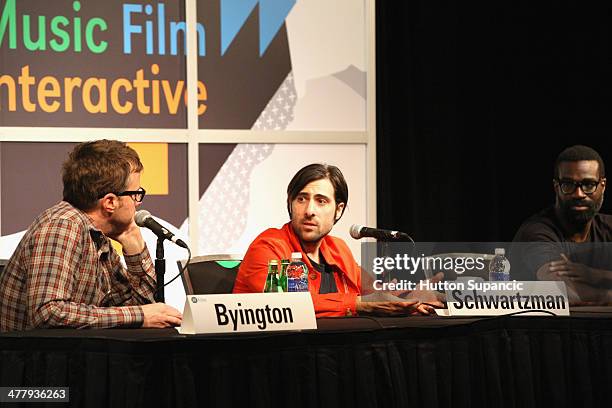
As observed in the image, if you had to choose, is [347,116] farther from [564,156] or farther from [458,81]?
[564,156]

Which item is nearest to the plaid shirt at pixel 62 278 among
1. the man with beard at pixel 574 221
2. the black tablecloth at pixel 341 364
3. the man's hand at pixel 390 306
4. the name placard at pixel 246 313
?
the black tablecloth at pixel 341 364

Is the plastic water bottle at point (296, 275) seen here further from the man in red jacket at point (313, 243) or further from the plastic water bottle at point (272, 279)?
the man in red jacket at point (313, 243)

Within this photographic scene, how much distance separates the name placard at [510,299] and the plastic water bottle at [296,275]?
17.0 inches

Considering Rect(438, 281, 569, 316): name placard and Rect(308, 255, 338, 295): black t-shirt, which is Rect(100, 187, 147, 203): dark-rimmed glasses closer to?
Rect(308, 255, 338, 295): black t-shirt

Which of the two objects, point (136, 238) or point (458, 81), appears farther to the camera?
point (458, 81)

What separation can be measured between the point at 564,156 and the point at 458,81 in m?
1.58

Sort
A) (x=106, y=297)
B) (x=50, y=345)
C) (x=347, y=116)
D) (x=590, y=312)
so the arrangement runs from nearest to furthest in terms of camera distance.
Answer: (x=50, y=345), (x=590, y=312), (x=106, y=297), (x=347, y=116)

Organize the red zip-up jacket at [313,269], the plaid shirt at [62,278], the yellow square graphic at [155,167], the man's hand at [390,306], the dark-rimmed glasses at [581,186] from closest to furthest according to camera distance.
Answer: the plaid shirt at [62,278]
the man's hand at [390,306]
the red zip-up jacket at [313,269]
the dark-rimmed glasses at [581,186]
the yellow square graphic at [155,167]

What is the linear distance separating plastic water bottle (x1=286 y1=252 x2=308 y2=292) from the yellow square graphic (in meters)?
1.69

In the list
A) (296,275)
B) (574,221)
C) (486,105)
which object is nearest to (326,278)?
(296,275)

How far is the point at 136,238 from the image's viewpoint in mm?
2975

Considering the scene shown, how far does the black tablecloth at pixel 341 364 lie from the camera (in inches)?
78.1

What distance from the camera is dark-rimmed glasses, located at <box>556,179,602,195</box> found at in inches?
125

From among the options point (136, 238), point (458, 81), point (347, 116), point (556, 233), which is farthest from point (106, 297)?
point (458, 81)
